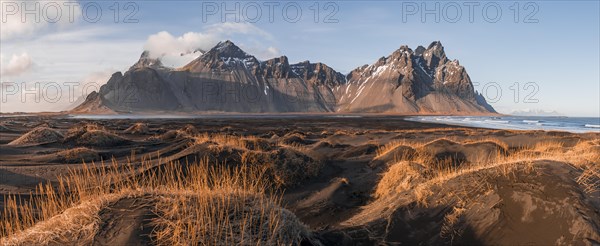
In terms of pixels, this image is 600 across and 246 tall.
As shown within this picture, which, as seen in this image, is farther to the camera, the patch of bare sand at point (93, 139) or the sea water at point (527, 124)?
the sea water at point (527, 124)

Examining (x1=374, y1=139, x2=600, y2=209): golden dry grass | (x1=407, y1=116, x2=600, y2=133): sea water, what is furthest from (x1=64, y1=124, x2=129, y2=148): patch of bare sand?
(x1=407, y1=116, x2=600, y2=133): sea water

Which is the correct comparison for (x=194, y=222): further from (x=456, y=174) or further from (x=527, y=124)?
(x=527, y=124)

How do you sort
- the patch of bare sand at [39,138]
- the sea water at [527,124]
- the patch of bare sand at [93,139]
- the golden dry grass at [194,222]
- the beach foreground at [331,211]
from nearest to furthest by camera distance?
1. the golden dry grass at [194,222]
2. the beach foreground at [331,211]
3. the patch of bare sand at [93,139]
4. the patch of bare sand at [39,138]
5. the sea water at [527,124]

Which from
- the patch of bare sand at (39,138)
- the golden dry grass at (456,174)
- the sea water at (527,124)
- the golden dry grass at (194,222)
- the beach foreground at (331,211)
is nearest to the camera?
the golden dry grass at (194,222)

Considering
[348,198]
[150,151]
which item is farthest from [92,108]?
[348,198]

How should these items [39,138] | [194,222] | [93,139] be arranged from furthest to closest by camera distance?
1. [39,138]
2. [93,139]
3. [194,222]

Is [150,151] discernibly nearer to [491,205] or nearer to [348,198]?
[348,198]

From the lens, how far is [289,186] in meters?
14.3

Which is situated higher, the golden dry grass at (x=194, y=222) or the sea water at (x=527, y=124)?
the golden dry grass at (x=194, y=222)

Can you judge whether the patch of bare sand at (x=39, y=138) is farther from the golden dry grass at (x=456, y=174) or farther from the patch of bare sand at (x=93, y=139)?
the golden dry grass at (x=456, y=174)

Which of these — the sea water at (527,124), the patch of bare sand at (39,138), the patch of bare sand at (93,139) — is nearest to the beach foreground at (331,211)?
the patch of bare sand at (93,139)

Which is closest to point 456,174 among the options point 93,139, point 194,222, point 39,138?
point 194,222

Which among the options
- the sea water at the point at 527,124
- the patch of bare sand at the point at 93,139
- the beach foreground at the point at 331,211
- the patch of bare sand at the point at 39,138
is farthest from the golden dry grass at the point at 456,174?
the sea water at the point at 527,124

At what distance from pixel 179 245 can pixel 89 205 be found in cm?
156
